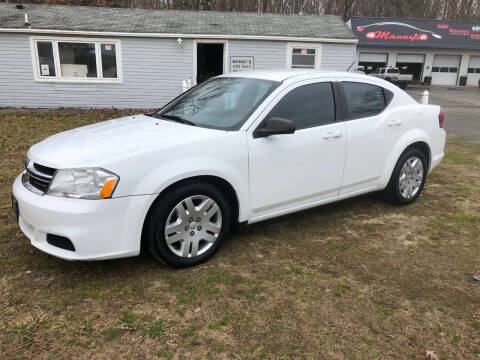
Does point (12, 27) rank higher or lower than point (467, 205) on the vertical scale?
higher

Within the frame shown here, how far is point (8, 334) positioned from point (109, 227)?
0.90 m

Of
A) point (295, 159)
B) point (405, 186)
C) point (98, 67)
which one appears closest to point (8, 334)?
point (295, 159)

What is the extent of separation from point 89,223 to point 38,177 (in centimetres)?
63

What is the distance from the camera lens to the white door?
4.16 metres

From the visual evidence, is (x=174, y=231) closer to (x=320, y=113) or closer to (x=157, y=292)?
(x=157, y=292)

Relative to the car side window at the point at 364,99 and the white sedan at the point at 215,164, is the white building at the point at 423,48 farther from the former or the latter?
the white sedan at the point at 215,164

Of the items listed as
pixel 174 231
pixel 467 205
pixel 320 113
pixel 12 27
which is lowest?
pixel 467 205

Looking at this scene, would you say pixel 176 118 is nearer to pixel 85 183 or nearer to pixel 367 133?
pixel 85 183

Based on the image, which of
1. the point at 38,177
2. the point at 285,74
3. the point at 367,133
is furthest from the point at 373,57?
the point at 38,177

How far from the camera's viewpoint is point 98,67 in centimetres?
1430

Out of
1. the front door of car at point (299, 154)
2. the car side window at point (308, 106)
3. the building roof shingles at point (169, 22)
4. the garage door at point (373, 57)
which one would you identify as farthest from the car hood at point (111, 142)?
the garage door at point (373, 57)

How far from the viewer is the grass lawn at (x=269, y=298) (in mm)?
2500

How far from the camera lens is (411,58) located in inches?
1435

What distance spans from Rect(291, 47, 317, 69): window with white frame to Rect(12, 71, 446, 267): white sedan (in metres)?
11.0
